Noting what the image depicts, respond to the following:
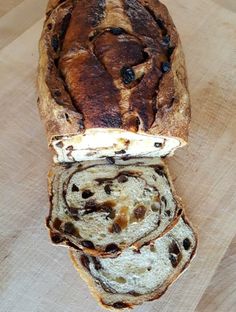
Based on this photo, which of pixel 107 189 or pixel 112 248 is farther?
→ pixel 107 189

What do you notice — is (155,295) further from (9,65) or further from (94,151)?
(9,65)

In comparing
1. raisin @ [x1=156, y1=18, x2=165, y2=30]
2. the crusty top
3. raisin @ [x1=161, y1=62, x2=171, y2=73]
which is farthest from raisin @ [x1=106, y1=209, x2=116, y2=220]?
raisin @ [x1=156, y1=18, x2=165, y2=30]

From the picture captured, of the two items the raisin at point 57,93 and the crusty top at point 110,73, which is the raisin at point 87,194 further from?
the raisin at point 57,93

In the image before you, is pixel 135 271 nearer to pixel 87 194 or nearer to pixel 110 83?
pixel 87 194

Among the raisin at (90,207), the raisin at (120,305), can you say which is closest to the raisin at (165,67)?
the raisin at (90,207)

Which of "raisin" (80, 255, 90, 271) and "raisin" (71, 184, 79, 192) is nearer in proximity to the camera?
"raisin" (80, 255, 90, 271)

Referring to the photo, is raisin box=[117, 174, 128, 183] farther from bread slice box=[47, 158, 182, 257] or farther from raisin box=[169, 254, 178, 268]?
raisin box=[169, 254, 178, 268]

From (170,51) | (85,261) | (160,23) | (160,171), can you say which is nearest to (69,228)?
(85,261)
